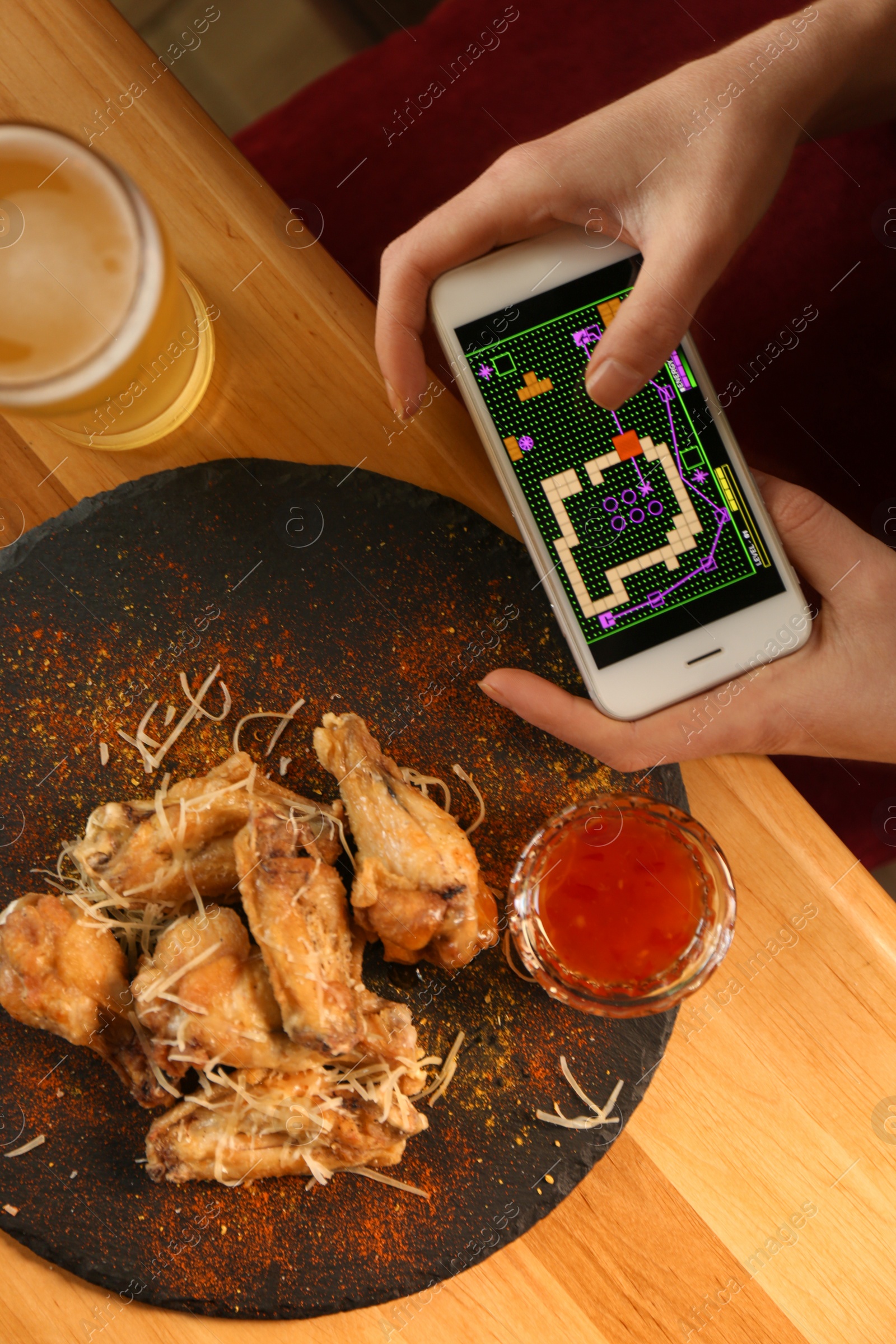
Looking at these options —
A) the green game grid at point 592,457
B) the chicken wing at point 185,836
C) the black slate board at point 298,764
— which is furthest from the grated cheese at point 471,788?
the green game grid at point 592,457

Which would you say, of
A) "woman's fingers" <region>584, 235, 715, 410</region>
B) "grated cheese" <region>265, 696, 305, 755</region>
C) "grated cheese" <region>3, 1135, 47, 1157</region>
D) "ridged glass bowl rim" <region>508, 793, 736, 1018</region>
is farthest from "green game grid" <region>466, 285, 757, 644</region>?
"grated cheese" <region>3, 1135, 47, 1157</region>

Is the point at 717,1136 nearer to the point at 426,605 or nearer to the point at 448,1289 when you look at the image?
the point at 448,1289

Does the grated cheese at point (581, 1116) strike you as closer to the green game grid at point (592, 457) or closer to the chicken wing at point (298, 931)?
the chicken wing at point (298, 931)

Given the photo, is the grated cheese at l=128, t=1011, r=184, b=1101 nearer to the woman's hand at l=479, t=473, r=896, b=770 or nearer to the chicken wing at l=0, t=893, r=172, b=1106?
the chicken wing at l=0, t=893, r=172, b=1106

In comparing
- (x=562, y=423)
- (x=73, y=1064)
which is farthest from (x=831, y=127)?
(x=73, y=1064)

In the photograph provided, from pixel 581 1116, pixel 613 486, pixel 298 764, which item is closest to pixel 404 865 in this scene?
pixel 298 764

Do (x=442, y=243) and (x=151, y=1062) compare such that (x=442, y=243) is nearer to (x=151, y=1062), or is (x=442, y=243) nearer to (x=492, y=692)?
(x=492, y=692)

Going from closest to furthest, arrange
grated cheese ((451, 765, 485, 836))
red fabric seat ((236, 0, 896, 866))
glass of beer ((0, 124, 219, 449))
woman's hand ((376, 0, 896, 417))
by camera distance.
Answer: glass of beer ((0, 124, 219, 449)) → woman's hand ((376, 0, 896, 417)) → grated cheese ((451, 765, 485, 836)) → red fabric seat ((236, 0, 896, 866))
